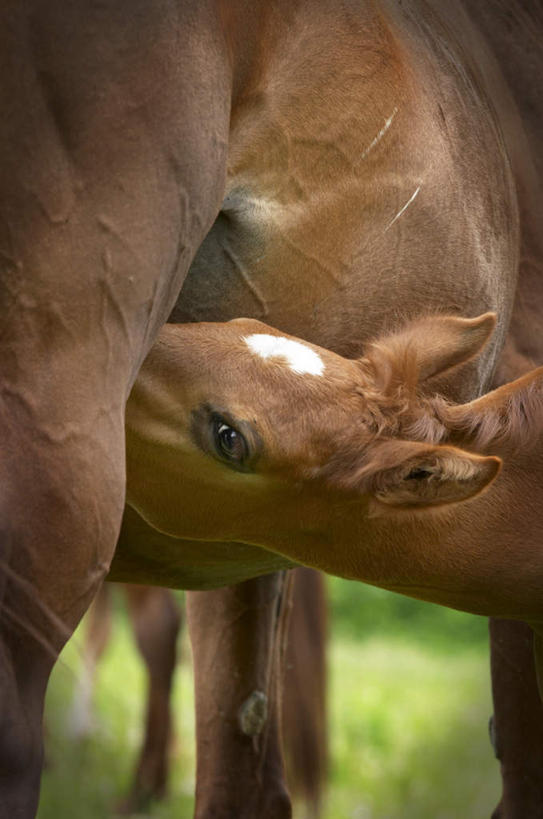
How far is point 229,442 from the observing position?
227 centimetres

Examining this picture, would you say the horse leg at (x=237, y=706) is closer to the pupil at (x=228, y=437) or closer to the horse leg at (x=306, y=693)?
the pupil at (x=228, y=437)

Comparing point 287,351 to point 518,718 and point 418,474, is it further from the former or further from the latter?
point 518,718

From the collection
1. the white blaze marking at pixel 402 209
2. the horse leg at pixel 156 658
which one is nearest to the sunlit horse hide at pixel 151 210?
the white blaze marking at pixel 402 209

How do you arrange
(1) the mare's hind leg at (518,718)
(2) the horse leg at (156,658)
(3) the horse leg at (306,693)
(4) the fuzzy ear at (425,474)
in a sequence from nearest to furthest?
1. (4) the fuzzy ear at (425,474)
2. (1) the mare's hind leg at (518,718)
3. (3) the horse leg at (306,693)
4. (2) the horse leg at (156,658)

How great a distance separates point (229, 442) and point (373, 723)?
5556 millimetres

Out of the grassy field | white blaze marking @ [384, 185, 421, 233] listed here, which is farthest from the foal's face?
the grassy field

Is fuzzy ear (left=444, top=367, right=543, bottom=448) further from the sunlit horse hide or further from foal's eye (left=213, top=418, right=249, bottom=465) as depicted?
foal's eye (left=213, top=418, right=249, bottom=465)

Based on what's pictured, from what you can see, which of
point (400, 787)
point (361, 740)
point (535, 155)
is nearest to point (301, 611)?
point (400, 787)

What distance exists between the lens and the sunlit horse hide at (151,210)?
5.59 ft

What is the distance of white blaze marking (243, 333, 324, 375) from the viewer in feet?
→ 7.49

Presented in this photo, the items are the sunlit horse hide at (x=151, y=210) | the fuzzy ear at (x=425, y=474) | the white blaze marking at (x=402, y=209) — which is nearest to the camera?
the sunlit horse hide at (x=151, y=210)

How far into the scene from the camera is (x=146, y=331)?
1.85 meters

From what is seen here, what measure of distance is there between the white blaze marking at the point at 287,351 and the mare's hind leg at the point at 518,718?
4.41 ft

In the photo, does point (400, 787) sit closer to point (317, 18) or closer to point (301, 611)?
point (301, 611)
